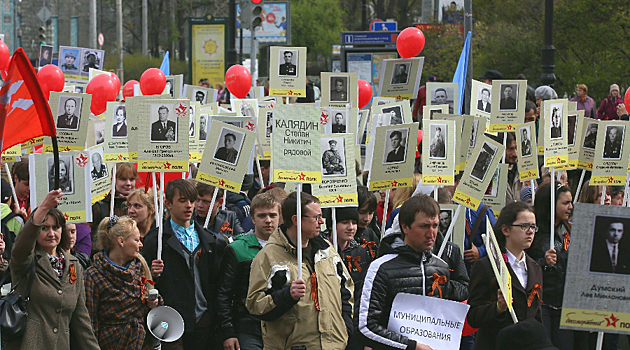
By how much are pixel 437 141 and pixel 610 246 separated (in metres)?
3.38

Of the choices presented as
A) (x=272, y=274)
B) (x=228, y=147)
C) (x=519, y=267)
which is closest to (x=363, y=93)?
(x=228, y=147)

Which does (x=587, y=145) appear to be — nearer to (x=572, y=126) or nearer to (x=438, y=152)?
(x=572, y=126)

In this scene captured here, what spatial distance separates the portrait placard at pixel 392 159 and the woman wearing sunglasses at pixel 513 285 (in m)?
2.20

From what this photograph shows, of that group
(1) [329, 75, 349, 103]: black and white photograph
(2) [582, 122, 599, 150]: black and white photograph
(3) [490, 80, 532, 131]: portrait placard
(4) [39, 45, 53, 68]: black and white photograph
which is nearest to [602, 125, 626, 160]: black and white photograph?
(2) [582, 122, 599, 150]: black and white photograph

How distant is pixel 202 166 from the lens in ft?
23.4

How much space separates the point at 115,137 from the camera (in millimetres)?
7969

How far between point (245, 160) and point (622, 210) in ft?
12.4

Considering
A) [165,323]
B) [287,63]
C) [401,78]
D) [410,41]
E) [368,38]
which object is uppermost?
[368,38]

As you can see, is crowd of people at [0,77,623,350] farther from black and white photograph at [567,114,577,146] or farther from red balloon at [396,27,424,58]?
red balloon at [396,27,424,58]

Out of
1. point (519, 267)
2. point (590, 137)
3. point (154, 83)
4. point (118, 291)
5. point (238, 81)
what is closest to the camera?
point (519, 267)

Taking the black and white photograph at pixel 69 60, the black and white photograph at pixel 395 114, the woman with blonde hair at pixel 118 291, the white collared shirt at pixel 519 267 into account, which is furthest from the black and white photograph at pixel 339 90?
the white collared shirt at pixel 519 267

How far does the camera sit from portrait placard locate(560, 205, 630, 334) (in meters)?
3.99

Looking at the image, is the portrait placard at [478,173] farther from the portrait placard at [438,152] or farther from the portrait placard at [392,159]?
the portrait placard at [392,159]

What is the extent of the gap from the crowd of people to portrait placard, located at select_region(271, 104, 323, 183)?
0.28m
